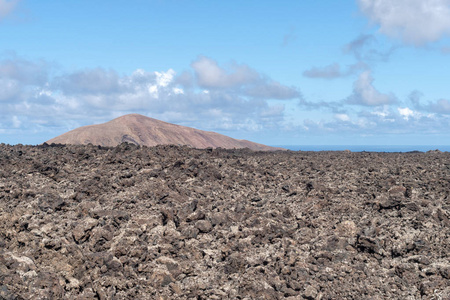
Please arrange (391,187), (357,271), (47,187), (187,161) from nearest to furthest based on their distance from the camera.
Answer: (357,271) < (47,187) < (391,187) < (187,161)

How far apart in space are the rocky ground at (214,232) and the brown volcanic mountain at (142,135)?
55.4 m

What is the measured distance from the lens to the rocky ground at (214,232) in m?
9.64

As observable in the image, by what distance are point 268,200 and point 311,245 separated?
271cm

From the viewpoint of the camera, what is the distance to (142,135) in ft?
250

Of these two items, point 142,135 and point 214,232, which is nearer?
point 214,232

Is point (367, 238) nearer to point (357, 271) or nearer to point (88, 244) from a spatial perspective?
point (357, 271)

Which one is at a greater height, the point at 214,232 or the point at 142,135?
the point at 142,135

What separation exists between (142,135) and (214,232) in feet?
217

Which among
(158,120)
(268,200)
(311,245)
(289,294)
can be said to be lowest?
(289,294)

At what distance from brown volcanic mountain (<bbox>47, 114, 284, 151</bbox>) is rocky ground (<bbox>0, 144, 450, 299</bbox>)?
5541cm

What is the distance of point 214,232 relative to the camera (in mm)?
11680

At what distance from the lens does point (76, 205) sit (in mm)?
12602

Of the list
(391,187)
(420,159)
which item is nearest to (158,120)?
(420,159)

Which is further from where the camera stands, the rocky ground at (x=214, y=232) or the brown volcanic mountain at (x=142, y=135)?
the brown volcanic mountain at (x=142, y=135)
